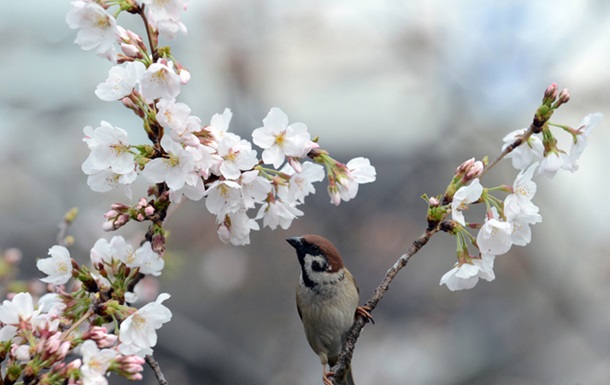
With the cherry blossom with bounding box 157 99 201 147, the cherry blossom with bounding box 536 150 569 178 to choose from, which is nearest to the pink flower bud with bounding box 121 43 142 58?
the cherry blossom with bounding box 157 99 201 147

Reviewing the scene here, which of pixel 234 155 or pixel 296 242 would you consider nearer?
pixel 234 155

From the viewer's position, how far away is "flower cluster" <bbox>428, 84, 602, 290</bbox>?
1.47 m

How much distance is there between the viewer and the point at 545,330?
5.41m

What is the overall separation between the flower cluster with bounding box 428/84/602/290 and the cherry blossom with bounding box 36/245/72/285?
0.74 m

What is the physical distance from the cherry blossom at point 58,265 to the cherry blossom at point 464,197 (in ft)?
2.55

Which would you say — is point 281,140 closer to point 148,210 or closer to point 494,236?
point 148,210

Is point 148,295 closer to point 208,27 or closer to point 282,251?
point 282,251

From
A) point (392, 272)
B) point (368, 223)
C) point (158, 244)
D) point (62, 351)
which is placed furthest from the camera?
point (368, 223)

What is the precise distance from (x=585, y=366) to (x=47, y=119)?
4.47 m

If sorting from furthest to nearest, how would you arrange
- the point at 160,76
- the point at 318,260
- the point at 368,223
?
the point at 368,223
the point at 318,260
the point at 160,76

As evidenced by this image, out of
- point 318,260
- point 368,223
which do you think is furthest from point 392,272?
point 368,223

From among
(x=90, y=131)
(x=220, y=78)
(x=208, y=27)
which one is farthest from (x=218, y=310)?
(x=90, y=131)

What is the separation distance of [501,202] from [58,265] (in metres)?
0.91

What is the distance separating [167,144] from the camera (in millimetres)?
1343
